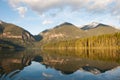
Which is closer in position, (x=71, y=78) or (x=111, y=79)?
(x=111, y=79)

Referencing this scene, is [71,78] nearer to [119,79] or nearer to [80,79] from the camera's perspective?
[80,79]

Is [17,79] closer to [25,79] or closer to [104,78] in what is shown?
[25,79]

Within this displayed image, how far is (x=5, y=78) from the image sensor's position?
37.6 metres

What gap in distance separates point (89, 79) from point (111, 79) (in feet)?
12.8

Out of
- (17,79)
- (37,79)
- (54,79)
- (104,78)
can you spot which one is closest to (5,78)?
(17,79)

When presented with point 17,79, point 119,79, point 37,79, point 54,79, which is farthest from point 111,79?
point 17,79

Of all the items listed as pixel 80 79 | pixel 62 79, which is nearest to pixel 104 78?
pixel 80 79

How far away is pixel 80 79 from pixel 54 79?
4834 mm

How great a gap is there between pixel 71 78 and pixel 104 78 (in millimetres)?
6161

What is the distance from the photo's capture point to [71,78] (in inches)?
1528

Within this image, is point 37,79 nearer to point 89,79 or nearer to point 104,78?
point 89,79

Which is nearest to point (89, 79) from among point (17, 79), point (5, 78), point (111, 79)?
point (111, 79)

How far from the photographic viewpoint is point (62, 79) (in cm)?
3741

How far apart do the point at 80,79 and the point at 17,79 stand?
1157cm
